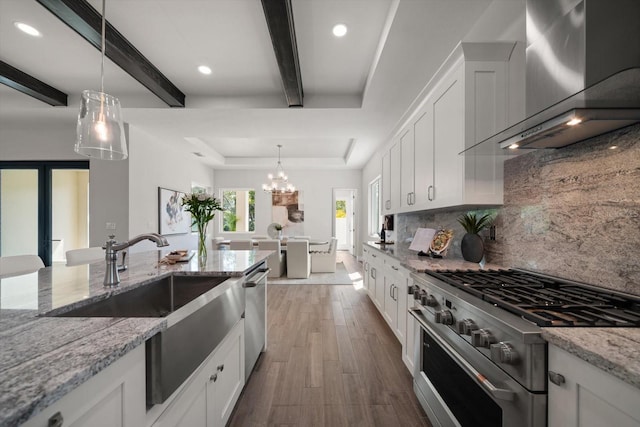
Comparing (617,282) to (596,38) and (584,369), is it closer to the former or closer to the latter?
(584,369)

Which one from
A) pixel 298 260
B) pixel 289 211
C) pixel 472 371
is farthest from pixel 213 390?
pixel 289 211

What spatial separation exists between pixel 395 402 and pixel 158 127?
4758 millimetres

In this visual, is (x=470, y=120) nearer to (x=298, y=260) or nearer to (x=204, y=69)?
(x=204, y=69)

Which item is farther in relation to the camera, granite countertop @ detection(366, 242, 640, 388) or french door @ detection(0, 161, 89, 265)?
french door @ detection(0, 161, 89, 265)

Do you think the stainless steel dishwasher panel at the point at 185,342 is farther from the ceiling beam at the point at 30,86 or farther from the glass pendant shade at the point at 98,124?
the ceiling beam at the point at 30,86

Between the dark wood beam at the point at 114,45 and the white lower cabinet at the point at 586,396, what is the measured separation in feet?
11.0

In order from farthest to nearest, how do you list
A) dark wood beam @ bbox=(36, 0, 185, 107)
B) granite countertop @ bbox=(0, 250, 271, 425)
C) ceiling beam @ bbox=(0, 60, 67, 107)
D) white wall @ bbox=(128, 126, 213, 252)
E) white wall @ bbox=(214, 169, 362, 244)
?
1. white wall @ bbox=(214, 169, 362, 244)
2. white wall @ bbox=(128, 126, 213, 252)
3. ceiling beam @ bbox=(0, 60, 67, 107)
4. dark wood beam @ bbox=(36, 0, 185, 107)
5. granite countertop @ bbox=(0, 250, 271, 425)

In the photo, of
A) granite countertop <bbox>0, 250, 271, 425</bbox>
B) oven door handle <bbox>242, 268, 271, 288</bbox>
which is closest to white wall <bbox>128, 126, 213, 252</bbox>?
oven door handle <bbox>242, 268, 271, 288</bbox>

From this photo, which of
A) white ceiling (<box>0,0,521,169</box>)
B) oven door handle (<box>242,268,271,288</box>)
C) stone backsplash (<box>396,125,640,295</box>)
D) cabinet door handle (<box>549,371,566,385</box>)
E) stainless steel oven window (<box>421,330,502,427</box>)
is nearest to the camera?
cabinet door handle (<box>549,371,566,385</box>)

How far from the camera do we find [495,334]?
0.95m

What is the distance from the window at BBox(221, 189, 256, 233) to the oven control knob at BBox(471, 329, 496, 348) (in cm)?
761

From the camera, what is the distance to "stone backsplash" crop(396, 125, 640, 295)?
1.09m

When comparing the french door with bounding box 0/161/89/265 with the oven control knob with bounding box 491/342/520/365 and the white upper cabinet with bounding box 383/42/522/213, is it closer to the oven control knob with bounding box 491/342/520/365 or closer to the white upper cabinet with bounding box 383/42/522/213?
the white upper cabinet with bounding box 383/42/522/213

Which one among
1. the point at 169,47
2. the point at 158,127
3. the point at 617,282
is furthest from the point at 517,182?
the point at 158,127
